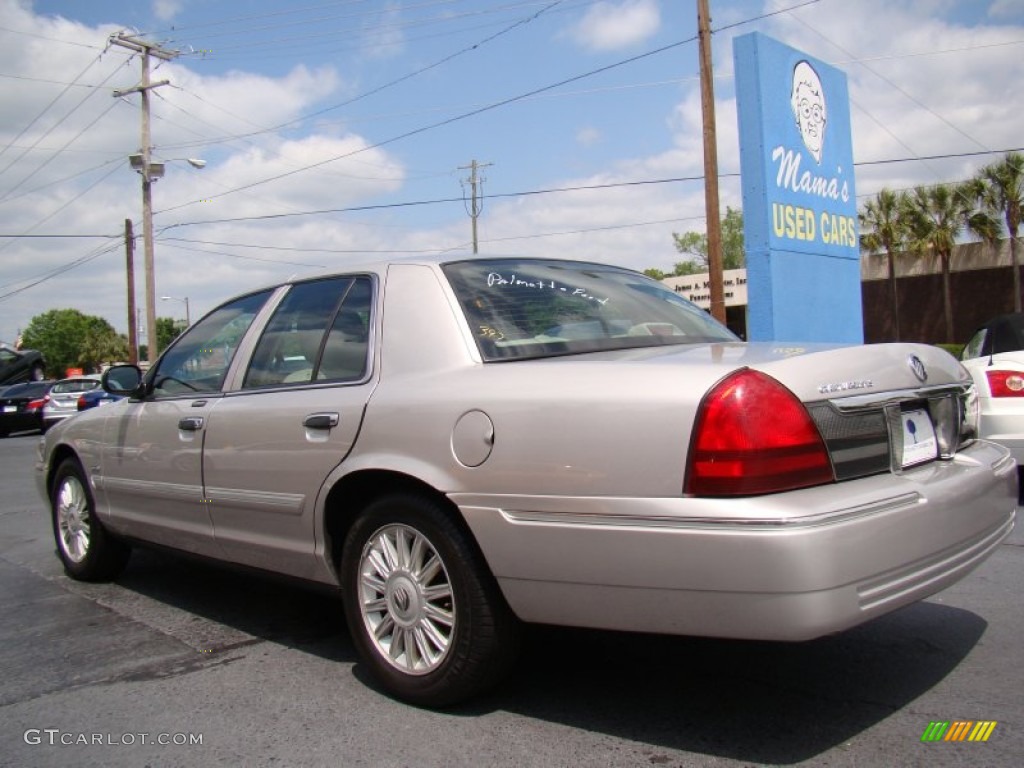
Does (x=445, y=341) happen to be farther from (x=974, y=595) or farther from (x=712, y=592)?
(x=974, y=595)

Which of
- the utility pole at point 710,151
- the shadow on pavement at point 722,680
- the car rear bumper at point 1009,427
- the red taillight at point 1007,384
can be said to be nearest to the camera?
the shadow on pavement at point 722,680

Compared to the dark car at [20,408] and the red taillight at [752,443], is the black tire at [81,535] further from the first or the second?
the dark car at [20,408]

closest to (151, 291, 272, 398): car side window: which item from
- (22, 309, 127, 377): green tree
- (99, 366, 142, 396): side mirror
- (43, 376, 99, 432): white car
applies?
(99, 366, 142, 396): side mirror

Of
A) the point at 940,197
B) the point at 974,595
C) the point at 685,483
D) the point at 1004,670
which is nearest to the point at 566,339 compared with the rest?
the point at 685,483

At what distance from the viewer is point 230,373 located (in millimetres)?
4219

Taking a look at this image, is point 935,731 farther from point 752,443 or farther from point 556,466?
point 556,466

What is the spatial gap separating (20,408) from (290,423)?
779 inches

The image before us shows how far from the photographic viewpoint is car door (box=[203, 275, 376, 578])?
11.5ft

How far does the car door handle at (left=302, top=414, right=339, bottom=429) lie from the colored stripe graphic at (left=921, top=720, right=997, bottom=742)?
2.22 meters

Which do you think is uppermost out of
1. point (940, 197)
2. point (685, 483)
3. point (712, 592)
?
point (940, 197)

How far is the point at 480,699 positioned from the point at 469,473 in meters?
0.86

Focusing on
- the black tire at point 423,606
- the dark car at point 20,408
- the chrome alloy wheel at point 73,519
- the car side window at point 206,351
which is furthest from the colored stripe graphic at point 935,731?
the dark car at point 20,408

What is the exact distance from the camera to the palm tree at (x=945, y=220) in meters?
34.1

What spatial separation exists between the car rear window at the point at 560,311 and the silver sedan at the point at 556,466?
13 millimetres
